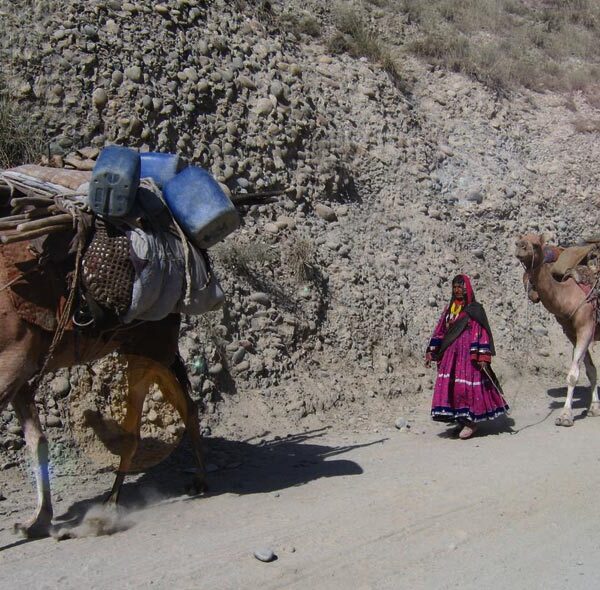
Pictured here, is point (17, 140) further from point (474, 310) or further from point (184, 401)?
point (474, 310)

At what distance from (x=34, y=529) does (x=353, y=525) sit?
2.02 m

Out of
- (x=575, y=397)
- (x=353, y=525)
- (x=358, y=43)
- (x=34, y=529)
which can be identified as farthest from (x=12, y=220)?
(x=358, y=43)

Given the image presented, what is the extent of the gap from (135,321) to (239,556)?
1.78 m

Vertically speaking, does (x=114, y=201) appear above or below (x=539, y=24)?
below

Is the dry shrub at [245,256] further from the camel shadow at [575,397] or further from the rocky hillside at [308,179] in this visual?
the camel shadow at [575,397]

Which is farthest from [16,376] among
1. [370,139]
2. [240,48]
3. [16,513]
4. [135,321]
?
[370,139]

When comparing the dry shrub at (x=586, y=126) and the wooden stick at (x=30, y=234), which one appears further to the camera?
the dry shrub at (x=586, y=126)

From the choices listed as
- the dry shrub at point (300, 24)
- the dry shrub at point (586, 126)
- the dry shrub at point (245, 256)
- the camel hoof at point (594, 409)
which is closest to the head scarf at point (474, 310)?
the camel hoof at point (594, 409)

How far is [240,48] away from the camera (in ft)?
36.6

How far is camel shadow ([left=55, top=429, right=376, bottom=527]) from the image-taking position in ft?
20.5

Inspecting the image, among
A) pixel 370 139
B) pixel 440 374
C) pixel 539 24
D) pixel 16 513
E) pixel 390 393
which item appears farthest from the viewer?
pixel 539 24

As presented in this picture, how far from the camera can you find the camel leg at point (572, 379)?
28.3 feet

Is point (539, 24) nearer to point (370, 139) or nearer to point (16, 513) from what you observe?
point (370, 139)

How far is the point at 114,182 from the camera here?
513cm
